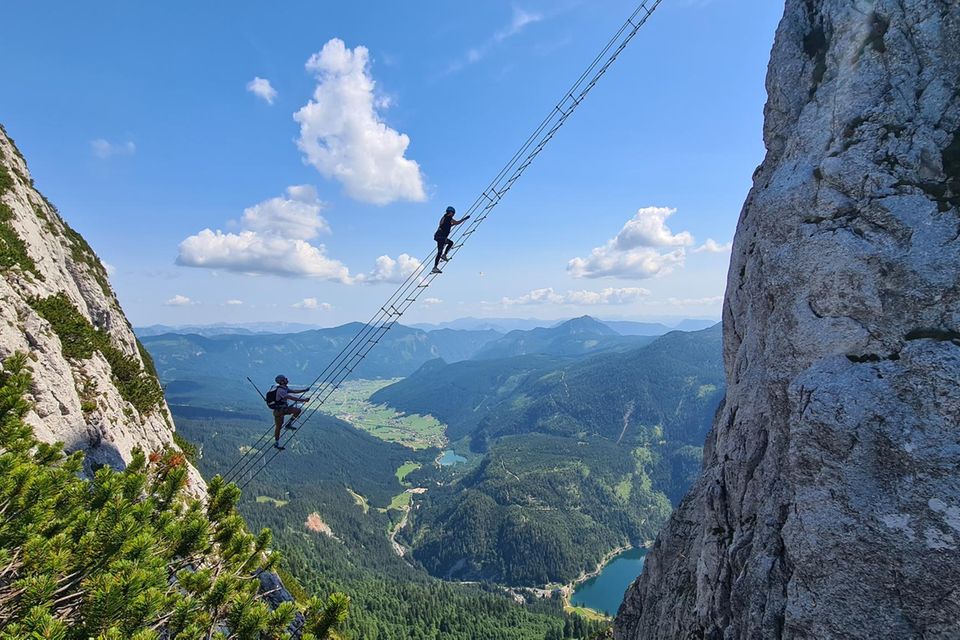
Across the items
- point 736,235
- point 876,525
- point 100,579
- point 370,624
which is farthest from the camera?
point 370,624

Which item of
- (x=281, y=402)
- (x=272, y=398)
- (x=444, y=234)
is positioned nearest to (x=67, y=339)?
(x=272, y=398)

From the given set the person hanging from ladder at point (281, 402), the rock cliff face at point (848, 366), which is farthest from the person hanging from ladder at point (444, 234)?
the rock cliff face at point (848, 366)

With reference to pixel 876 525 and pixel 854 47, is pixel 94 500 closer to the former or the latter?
pixel 876 525

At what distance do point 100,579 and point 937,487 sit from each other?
19.0 meters

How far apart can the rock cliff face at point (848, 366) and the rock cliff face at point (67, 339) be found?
90.1ft

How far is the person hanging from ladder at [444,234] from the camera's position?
79.3 ft

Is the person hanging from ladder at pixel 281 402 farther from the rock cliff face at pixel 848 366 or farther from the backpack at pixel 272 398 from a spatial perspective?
the rock cliff face at pixel 848 366

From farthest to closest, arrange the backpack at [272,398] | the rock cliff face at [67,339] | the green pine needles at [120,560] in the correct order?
the backpack at [272,398]
the rock cliff face at [67,339]
the green pine needles at [120,560]

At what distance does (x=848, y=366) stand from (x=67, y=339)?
3694 centimetres

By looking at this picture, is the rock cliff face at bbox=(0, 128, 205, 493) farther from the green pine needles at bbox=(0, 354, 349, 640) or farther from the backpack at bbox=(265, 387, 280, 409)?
the green pine needles at bbox=(0, 354, 349, 640)

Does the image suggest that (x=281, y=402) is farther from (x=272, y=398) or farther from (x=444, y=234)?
(x=444, y=234)

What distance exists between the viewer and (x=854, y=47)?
728 inches

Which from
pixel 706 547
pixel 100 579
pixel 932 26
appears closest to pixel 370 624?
pixel 706 547

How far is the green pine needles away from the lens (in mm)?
7109
